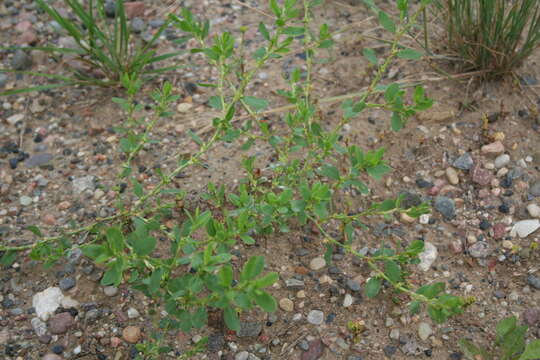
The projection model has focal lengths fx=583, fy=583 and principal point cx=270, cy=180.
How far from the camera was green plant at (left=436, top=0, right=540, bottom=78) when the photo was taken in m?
2.54

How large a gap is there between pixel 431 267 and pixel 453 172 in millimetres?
479

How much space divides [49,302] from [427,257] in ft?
4.75

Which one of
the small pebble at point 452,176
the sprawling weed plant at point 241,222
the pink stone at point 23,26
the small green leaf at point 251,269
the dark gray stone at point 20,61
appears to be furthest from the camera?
the pink stone at point 23,26

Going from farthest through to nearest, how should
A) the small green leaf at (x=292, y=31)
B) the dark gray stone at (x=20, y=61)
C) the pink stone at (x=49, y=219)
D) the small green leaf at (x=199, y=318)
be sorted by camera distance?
the dark gray stone at (x=20, y=61)
the pink stone at (x=49, y=219)
the small green leaf at (x=292, y=31)
the small green leaf at (x=199, y=318)

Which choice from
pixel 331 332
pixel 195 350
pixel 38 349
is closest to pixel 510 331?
pixel 331 332

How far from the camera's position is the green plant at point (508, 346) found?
1.89 metres

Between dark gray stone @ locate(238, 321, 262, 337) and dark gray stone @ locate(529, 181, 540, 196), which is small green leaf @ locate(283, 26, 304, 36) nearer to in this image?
dark gray stone @ locate(238, 321, 262, 337)

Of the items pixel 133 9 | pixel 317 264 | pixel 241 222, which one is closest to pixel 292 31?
pixel 241 222

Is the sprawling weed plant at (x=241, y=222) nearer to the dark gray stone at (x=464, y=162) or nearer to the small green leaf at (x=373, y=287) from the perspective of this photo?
the small green leaf at (x=373, y=287)

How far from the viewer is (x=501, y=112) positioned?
8.57ft

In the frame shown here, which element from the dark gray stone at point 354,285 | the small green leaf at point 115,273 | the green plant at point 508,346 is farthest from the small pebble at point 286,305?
the small green leaf at point 115,273

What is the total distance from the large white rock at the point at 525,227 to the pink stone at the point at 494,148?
35cm

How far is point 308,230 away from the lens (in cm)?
237

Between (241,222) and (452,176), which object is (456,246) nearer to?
(452,176)
